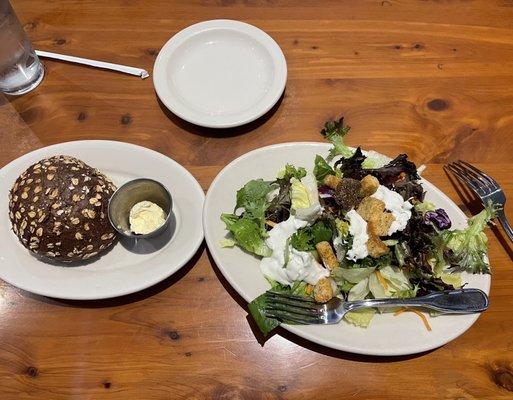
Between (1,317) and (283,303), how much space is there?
1.02m

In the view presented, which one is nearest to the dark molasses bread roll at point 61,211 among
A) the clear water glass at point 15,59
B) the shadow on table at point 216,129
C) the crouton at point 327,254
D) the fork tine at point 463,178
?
the shadow on table at point 216,129

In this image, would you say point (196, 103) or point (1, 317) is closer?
point (1, 317)

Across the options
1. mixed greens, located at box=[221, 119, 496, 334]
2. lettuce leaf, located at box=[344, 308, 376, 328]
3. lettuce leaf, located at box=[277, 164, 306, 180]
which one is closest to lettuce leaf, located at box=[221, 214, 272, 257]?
mixed greens, located at box=[221, 119, 496, 334]

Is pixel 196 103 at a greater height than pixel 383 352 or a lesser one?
greater

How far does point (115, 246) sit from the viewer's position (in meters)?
1.83

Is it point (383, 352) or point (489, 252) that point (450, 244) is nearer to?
point (489, 252)

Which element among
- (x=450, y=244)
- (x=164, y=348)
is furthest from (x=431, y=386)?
(x=164, y=348)

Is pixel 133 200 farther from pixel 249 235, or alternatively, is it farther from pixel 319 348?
pixel 319 348

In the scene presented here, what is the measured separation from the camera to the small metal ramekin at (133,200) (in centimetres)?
172

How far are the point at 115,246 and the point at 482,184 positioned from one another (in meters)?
1.50

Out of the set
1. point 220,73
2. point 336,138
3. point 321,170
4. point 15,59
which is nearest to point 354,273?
point 321,170

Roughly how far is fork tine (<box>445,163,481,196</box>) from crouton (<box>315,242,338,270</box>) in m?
0.73

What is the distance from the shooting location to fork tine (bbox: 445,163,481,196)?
1.95 m

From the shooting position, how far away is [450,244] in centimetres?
167
